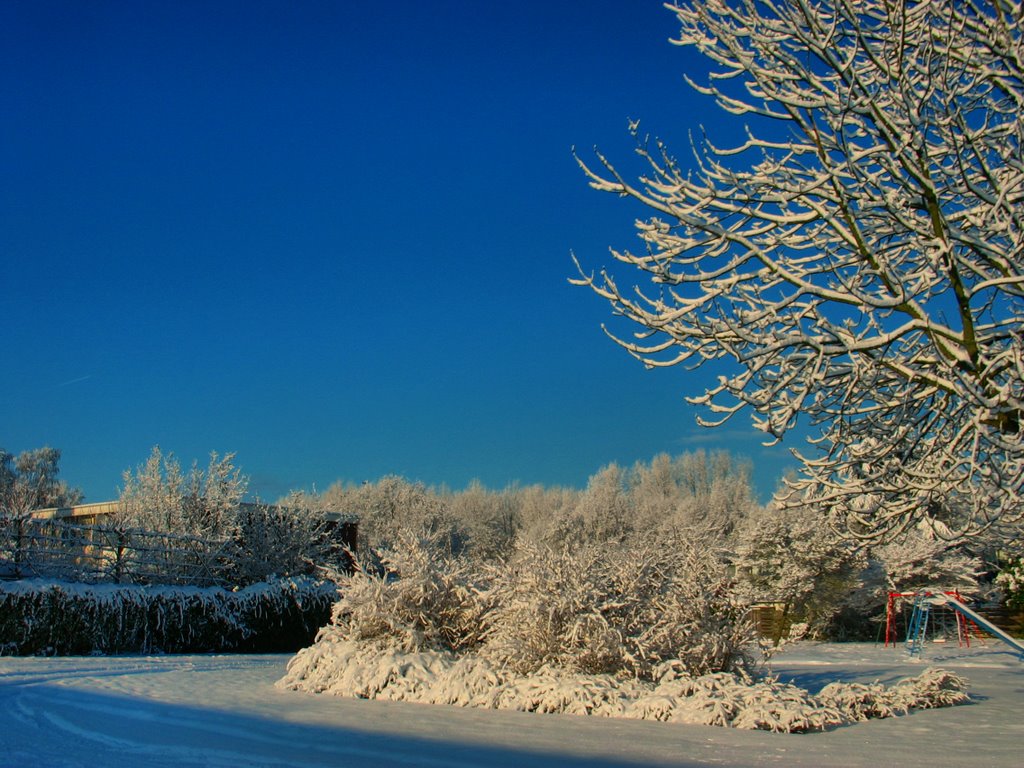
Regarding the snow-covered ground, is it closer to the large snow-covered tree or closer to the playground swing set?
the large snow-covered tree

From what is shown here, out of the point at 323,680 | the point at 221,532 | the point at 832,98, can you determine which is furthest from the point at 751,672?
the point at 221,532

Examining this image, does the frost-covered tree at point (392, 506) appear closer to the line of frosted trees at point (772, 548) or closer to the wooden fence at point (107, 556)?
the line of frosted trees at point (772, 548)

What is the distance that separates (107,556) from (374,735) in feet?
38.2

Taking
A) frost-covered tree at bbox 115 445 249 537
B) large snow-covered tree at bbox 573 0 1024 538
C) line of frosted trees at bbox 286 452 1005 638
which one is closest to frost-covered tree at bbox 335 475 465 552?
line of frosted trees at bbox 286 452 1005 638

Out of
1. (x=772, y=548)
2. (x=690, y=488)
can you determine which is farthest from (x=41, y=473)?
(x=772, y=548)

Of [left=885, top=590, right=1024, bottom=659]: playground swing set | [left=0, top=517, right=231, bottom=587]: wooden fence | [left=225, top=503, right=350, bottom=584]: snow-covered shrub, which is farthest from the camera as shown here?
[left=225, top=503, right=350, bottom=584]: snow-covered shrub

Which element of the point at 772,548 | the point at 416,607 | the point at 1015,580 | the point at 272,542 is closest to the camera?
the point at 416,607

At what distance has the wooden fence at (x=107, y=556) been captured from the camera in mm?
14344

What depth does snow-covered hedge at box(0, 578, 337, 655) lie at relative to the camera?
13148mm

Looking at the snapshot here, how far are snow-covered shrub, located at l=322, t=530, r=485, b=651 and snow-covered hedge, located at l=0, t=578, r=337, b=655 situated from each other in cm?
610

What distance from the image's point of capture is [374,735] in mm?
6250

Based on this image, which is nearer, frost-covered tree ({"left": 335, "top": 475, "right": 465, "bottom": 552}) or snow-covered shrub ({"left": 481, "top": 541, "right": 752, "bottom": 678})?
snow-covered shrub ({"left": 481, "top": 541, "right": 752, "bottom": 678})

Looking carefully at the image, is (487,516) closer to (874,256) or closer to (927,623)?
(927,623)

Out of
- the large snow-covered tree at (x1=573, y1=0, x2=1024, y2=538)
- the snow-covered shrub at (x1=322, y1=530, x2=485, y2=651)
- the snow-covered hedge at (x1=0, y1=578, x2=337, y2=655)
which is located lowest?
the snow-covered hedge at (x1=0, y1=578, x2=337, y2=655)
